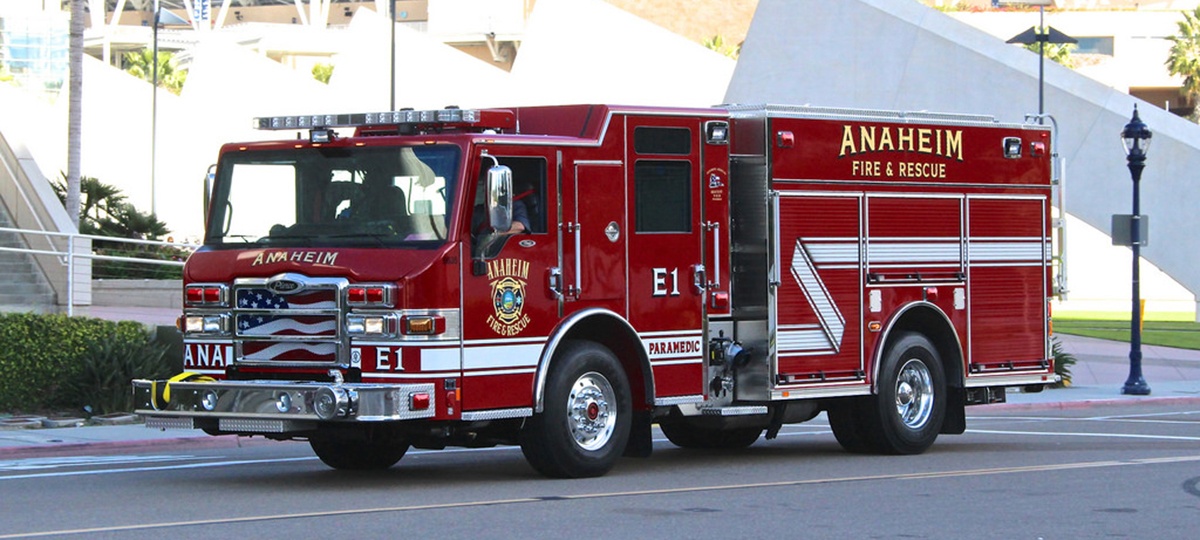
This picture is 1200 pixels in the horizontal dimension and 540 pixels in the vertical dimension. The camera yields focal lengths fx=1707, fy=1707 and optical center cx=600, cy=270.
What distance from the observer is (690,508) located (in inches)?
445

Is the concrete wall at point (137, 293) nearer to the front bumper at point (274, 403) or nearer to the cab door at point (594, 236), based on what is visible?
the front bumper at point (274, 403)

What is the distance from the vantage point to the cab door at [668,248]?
13.2m

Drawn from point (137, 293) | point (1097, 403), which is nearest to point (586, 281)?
point (1097, 403)

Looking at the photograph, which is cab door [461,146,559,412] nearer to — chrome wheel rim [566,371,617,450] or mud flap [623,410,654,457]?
chrome wheel rim [566,371,617,450]

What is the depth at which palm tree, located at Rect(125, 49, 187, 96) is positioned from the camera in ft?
396

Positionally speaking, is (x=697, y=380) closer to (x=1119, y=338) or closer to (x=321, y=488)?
(x=321, y=488)

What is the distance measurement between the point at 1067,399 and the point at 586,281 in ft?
43.8

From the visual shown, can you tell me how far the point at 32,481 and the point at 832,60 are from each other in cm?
4598

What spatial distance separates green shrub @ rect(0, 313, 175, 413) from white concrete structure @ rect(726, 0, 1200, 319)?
36.5 meters

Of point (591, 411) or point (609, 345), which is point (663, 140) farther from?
point (591, 411)

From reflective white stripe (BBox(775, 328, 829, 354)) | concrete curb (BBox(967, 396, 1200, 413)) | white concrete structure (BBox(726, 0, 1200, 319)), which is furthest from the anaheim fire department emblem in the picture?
white concrete structure (BBox(726, 0, 1200, 319))

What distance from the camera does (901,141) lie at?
49.7 ft

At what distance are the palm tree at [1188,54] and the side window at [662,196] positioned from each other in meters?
86.6

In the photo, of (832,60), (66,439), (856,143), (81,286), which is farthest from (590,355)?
(832,60)
